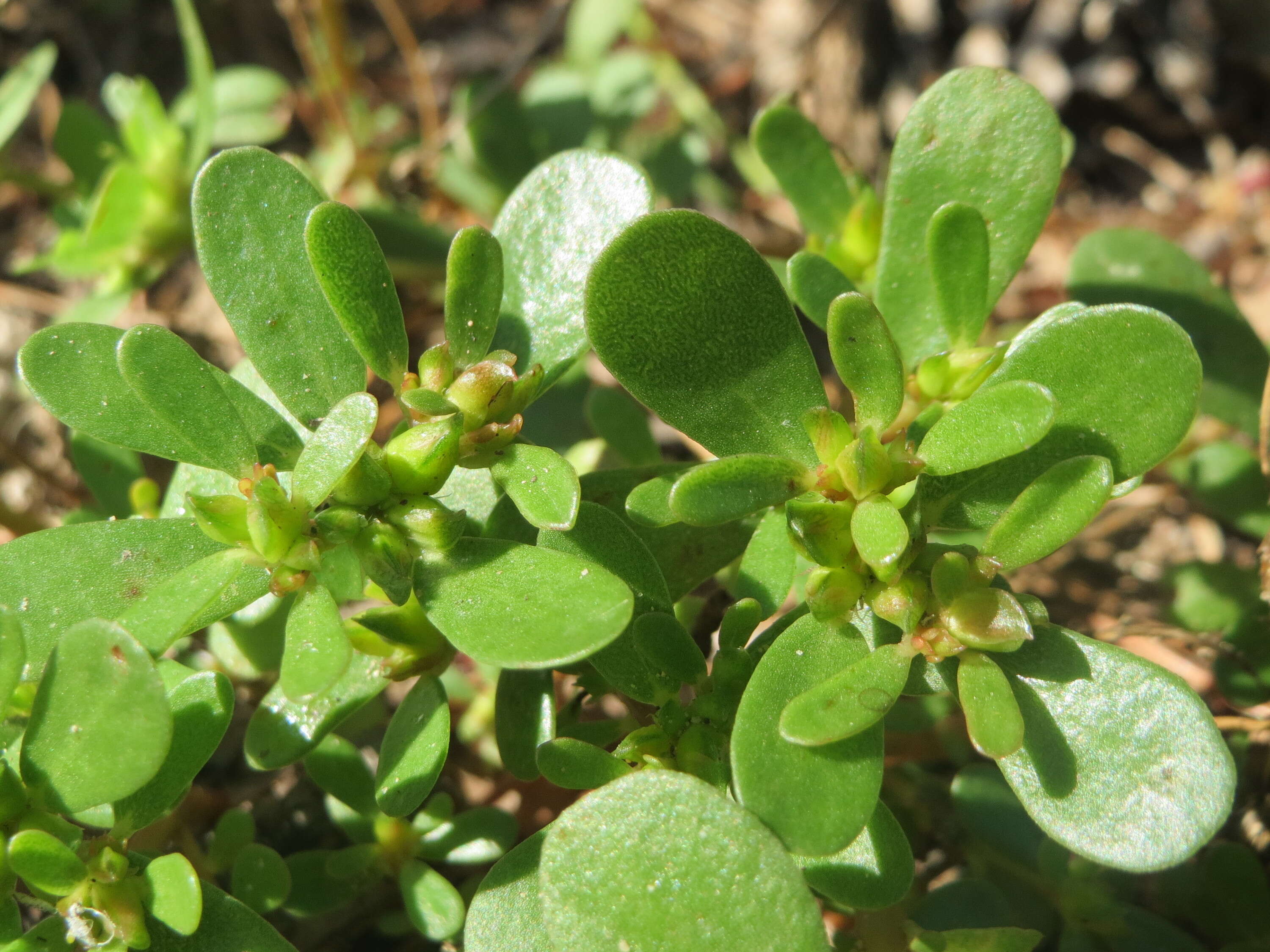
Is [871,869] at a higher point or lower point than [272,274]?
lower

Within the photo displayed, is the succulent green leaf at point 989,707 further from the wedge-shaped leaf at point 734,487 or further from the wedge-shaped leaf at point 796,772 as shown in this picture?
the wedge-shaped leaf at point 734,487

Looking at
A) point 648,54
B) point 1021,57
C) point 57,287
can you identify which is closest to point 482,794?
point 57,287

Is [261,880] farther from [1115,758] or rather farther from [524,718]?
[1115,758]

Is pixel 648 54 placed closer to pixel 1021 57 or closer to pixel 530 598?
pixel 1021 57

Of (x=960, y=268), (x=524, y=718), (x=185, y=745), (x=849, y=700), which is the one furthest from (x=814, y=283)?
(x=185, y=745)

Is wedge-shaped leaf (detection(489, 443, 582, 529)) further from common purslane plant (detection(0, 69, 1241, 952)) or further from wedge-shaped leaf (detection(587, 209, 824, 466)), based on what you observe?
wedge-shaped leaf (detection(587, 209, 824, 466))

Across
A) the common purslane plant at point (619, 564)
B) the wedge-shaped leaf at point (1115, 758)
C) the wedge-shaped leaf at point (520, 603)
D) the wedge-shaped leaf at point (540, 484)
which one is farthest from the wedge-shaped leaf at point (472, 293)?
the wedge-shaped leaf at point (1115, 758)
